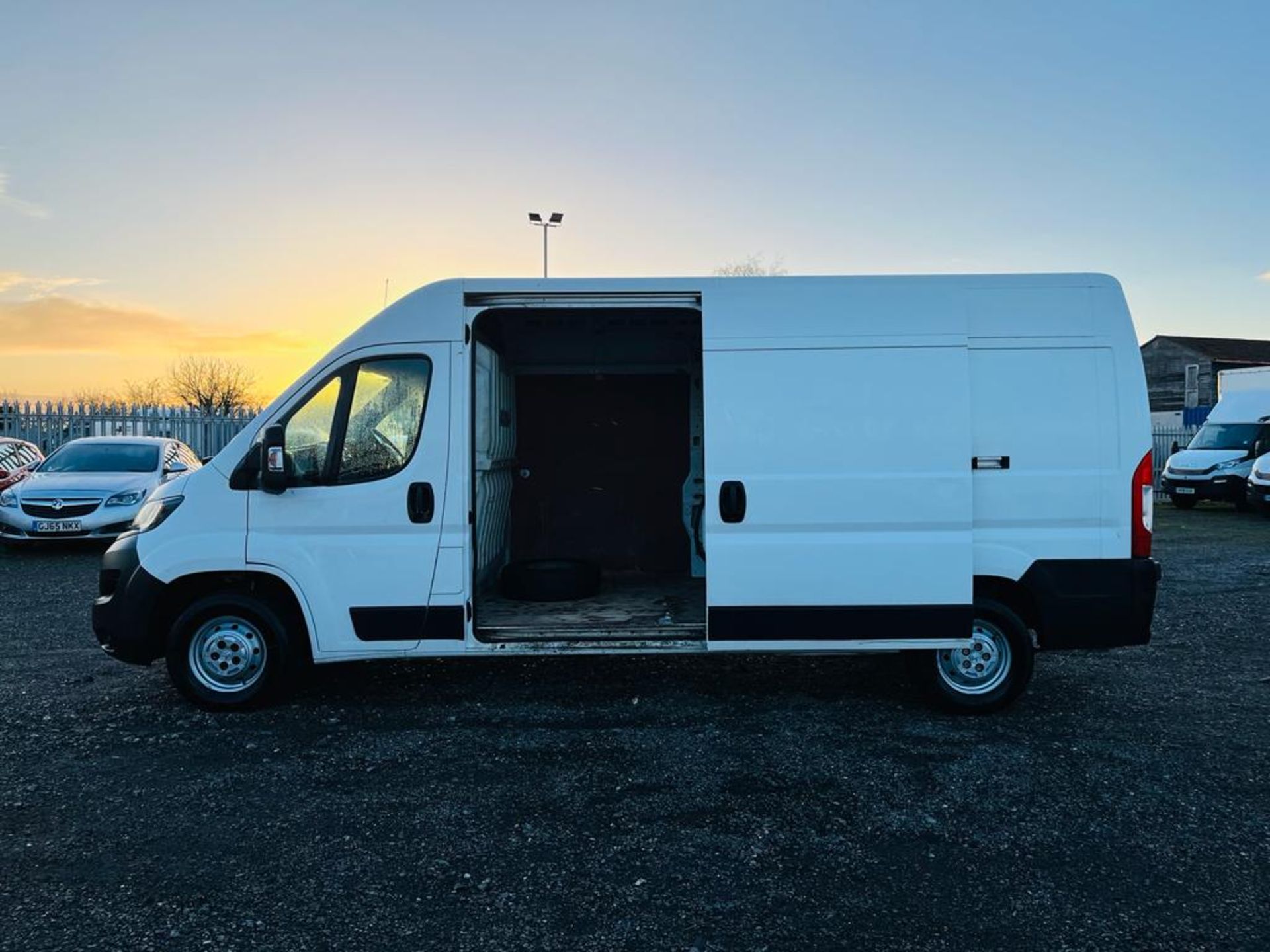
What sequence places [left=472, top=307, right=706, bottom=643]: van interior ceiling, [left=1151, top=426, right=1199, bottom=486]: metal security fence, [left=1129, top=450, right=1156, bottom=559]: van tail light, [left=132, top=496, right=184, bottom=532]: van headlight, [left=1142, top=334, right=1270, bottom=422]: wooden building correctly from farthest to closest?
[left=1142, top=334, right=1270, bottom=422]: wooden building < [left=1151, top=426, right=1199, bottom=486]: metal security fence < [left=472, top=307, right=706, bottom=643]: van interior ceiling < [left=132, top=496, right=184, bottom=532]: van headlight < [left=1129, top=450, right=1156, bottom=559]: van tail light

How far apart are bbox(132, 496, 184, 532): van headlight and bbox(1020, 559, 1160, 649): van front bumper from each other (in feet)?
16.0

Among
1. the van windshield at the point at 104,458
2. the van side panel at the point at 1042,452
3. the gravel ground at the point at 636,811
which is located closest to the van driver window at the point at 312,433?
the gravel ground at the point at 636,811

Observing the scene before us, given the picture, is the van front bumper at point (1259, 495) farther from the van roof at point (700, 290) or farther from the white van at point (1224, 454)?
the van roof at point (700, 290)

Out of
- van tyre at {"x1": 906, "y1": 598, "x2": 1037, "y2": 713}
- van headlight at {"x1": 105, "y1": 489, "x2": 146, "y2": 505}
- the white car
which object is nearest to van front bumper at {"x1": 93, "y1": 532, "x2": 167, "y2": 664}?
van tyre at {"x1": 906, "y1": 598, "x2": 1037, "y2": 713}

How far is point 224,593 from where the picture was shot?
17.1 feet

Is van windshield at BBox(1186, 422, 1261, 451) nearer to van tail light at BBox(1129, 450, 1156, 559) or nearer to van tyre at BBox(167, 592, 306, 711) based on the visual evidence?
van tail light at BBox(1129, 450, 1156, 559)

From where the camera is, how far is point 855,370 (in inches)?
197

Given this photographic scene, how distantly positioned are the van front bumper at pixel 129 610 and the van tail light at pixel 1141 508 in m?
5.50

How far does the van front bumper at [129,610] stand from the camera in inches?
Result: 202

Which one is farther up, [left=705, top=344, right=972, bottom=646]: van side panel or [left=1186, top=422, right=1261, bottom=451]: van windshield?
[left=1186, top=422, right=1261, bottom=451]: van windshield

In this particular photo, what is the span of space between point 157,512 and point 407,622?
5.34 ft

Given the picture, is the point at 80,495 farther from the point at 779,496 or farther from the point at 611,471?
the point at 779,496

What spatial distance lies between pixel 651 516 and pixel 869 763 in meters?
4.25

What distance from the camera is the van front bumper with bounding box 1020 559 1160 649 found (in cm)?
500
